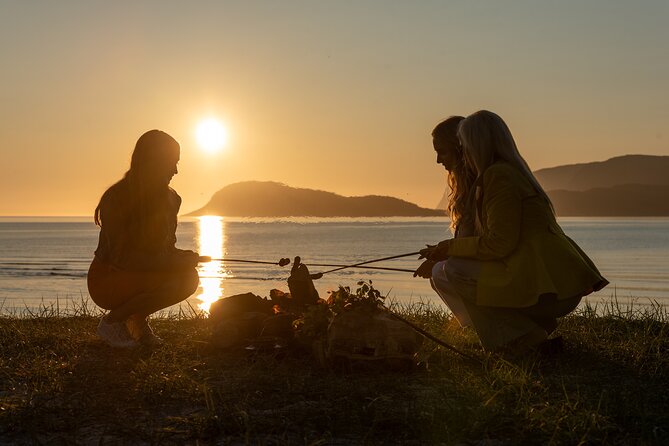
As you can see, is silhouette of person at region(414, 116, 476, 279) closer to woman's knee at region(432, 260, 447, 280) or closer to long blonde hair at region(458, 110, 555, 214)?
woman's knee at region(432, 260, 447, 280)

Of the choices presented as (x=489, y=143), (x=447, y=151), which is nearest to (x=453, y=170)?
(x=447, y=151)

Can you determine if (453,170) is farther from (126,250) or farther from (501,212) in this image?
(126,250)

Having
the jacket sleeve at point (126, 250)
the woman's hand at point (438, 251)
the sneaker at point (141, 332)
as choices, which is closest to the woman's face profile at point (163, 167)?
the jacket sleeve at point (126, 250)

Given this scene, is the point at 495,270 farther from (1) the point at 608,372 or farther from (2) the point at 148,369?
(2) the point at 148,369

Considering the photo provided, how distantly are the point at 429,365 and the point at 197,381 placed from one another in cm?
205

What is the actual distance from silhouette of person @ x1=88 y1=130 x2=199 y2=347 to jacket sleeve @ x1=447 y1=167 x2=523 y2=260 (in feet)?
9.88

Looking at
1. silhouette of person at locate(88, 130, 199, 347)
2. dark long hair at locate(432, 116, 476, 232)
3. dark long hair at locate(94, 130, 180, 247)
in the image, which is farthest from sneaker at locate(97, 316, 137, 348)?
dark long hair at locate(432, 116, 476, 232)

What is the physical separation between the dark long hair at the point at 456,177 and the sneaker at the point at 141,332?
3.31 meters

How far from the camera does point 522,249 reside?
6.22m

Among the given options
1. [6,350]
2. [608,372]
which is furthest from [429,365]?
[6,350]

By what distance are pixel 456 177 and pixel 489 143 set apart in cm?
97

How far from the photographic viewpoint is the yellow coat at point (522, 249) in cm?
616

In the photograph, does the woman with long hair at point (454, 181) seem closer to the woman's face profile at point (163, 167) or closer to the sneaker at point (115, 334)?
the woman's face profile at point (163, 167)

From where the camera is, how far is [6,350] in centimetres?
707
